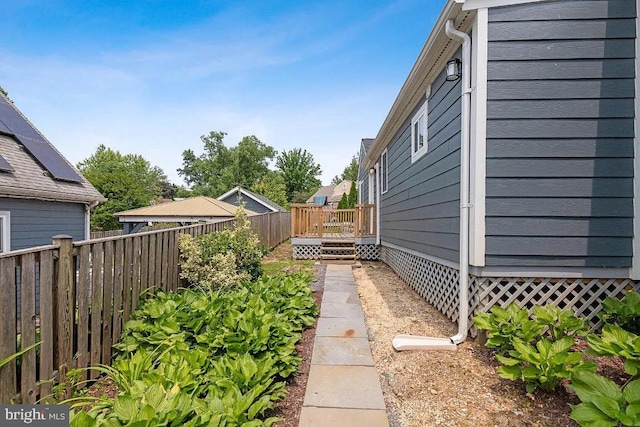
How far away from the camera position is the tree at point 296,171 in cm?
4553

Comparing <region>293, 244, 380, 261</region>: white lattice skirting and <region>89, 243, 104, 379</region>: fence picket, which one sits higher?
<region>89, 243, 104, 379</region>: fence picket

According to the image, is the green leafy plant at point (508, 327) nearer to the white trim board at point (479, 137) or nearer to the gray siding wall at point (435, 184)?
the white trim board at point (479, 137)

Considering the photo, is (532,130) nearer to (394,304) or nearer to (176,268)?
→ (394,304)

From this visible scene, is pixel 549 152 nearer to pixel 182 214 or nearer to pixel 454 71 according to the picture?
pixel 454 71

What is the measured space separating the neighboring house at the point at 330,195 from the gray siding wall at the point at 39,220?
27364mm

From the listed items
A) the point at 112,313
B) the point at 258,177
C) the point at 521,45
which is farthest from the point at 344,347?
the point at 258,177

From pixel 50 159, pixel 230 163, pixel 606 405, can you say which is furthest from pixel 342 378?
pixel 230 163

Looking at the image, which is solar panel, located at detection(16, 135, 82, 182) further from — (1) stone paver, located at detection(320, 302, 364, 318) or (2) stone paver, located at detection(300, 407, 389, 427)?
(2) stone paver, located at detection(300, 407, 389, 427)

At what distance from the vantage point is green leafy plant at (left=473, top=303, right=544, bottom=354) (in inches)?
106

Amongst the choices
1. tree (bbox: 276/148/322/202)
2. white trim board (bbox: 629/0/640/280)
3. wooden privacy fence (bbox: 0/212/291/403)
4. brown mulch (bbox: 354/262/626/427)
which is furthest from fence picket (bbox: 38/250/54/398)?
tree (bbox: 276/148/322/202)

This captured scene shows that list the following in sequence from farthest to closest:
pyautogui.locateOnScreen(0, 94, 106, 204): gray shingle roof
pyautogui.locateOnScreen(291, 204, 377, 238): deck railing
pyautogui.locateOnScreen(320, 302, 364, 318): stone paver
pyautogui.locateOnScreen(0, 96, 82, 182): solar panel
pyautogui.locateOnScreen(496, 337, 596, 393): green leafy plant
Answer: pyautogui.locateOnScreen(291, 204, 377, 238): deck railing → pyautogui.locateOnScreen(0, 96, 82, 182): solar panel → pyautogui.locateOnScreen(0, 94, 106, 204): gray shingle roof → pyautogui.locateOnScreen(320, 302, 364, 318): stone paver → pyautogui.locateOnScreen(496, 337, 596, 393): green leafy plant

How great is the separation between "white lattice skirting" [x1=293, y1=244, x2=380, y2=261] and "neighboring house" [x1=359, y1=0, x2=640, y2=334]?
20.8 ft

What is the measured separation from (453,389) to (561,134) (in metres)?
2.70

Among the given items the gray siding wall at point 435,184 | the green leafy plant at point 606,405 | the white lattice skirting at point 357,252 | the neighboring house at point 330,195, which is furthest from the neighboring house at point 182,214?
the neighboring house at point 330,195
